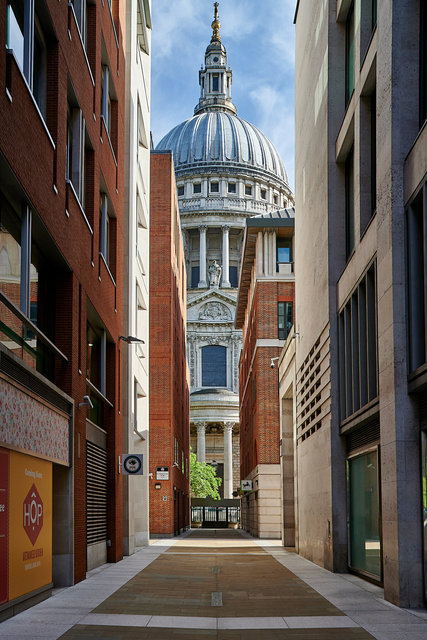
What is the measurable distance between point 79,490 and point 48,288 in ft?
14.1

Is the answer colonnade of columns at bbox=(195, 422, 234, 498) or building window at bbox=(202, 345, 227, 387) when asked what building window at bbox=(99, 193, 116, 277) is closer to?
colonnade of columns at bbox=(195, 422, 234, 498)

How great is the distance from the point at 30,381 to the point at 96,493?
31.5 ft

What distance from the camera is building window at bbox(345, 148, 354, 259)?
23.0 metres

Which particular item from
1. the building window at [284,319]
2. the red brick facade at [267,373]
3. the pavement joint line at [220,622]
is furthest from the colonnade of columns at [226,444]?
the pavement joint line at [220,622]

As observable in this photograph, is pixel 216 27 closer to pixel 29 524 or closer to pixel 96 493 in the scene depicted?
pixel 96 493

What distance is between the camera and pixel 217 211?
455 ft

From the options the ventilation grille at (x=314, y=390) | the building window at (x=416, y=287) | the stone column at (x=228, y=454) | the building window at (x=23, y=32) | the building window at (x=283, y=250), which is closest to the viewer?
the building window at (x=23, y=32)

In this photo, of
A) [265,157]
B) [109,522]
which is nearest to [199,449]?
[265,157]

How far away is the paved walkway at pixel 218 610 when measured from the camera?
11703 mm

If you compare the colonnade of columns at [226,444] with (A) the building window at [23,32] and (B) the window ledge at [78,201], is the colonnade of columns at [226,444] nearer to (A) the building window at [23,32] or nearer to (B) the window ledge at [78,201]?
(B) the window ledge at [78,201]

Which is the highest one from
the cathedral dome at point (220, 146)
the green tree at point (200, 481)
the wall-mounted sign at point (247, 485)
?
the cathedral dome at point (220, 146)

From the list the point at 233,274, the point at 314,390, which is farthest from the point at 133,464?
the point at 233,274

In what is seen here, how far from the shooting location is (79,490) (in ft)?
63.3

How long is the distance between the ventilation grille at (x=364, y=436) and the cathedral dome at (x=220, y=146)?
405 feet
